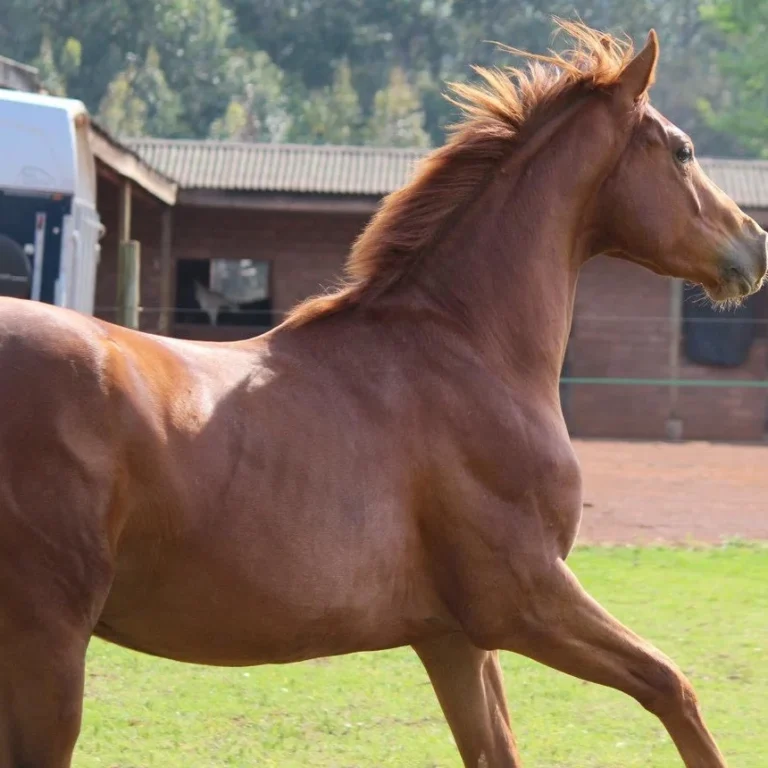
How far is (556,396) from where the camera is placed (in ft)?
12.8

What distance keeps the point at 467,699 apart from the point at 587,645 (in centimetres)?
48

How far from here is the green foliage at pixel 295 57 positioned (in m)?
39.4

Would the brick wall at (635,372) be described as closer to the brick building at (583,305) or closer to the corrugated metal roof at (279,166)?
the brick building at (583,305)

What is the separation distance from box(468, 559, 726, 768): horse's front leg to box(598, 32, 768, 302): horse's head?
1128 mm

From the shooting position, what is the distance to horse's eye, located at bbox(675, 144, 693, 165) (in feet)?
13.4

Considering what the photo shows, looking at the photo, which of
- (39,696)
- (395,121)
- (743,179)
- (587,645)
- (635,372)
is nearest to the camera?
(39,696)

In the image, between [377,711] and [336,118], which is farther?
[336,118]

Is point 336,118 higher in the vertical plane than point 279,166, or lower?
lower

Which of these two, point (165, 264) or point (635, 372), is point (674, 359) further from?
point (165, 264)

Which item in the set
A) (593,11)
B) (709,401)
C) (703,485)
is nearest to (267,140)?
(593,11)

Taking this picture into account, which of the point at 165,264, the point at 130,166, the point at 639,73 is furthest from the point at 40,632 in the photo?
the point at 165,264

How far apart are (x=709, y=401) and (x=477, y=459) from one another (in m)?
15.8

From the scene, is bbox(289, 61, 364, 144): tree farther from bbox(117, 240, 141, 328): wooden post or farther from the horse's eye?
the horse's eye

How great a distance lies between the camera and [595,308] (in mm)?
18641
